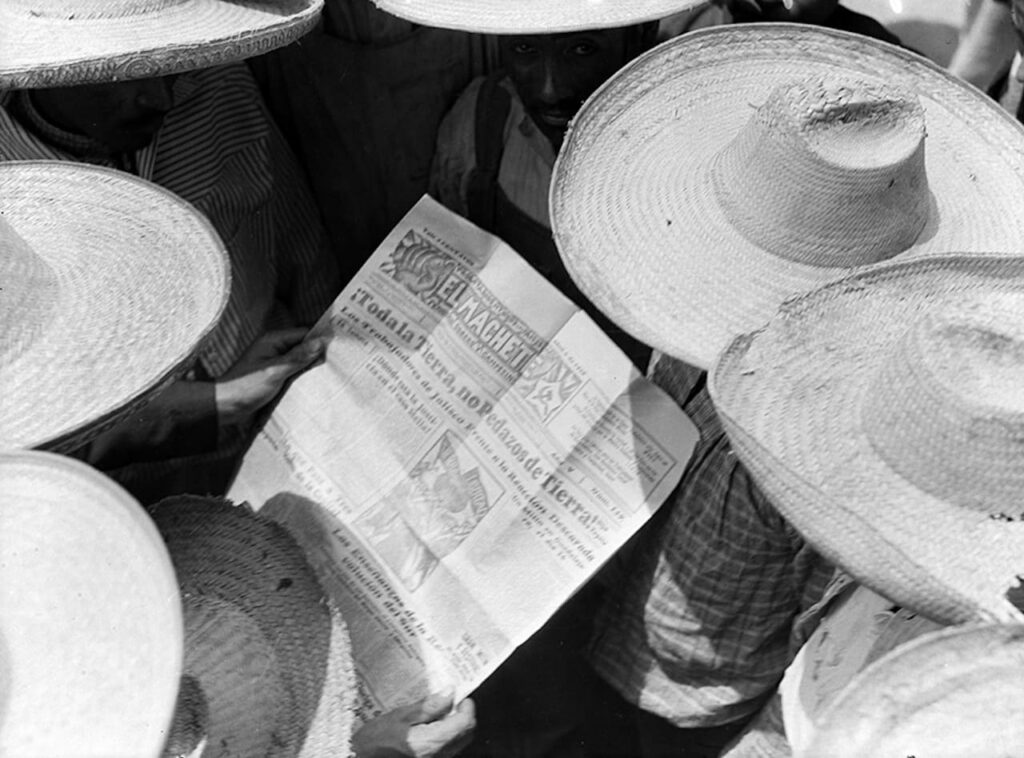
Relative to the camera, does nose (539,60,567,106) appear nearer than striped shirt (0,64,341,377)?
No

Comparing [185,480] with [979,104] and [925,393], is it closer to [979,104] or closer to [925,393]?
[925,393]

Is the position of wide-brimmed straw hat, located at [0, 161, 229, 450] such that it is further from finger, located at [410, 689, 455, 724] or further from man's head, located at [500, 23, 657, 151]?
man's head, located at [500, 23, 657, 151]

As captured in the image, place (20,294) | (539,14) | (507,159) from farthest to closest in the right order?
(507,159), (539,14), (20,294)

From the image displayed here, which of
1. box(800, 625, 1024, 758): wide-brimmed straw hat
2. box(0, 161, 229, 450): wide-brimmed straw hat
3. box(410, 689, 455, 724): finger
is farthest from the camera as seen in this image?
box(410, 689, 455, 724): finger

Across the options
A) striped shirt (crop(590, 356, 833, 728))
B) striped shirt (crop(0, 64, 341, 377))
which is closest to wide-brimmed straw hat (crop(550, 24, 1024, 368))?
striped shirt (crop(590, 356, 833, 728))

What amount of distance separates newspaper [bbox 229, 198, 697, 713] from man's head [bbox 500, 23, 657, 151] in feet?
1.57

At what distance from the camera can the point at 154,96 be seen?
65.5 inches

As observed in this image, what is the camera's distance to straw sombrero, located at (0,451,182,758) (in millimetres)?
890

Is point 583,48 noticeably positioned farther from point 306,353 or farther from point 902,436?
point 902,436

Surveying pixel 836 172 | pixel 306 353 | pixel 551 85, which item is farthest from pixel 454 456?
pixel 551 85

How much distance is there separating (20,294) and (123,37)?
1.44ft

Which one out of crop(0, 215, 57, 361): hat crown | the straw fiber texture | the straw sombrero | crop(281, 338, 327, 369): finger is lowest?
the straw fiber texture

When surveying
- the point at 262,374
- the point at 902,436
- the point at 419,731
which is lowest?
the point at 419,731

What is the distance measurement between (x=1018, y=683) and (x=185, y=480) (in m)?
1.47
